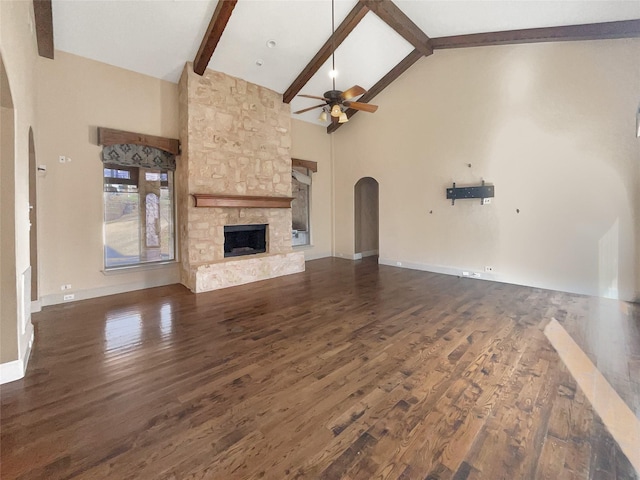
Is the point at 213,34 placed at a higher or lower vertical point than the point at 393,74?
lower

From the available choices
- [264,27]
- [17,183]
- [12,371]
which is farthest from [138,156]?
[12,371]

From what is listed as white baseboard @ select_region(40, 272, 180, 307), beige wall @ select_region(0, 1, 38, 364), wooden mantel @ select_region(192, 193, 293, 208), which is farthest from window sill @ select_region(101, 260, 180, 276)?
beige wall @ select_region(0, 1, 38, 364)

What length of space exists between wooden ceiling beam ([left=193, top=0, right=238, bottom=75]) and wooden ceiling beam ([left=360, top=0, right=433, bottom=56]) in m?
2.21

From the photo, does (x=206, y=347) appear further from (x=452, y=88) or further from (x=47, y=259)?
(x=452, y=88)

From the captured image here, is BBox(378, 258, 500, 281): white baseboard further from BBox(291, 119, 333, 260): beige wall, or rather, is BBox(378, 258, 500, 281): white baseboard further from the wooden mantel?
the wooden mantel

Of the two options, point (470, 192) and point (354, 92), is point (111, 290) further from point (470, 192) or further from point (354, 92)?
point (470, 192)

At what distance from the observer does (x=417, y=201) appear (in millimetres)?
6801

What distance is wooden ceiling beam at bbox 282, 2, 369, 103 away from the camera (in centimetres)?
499

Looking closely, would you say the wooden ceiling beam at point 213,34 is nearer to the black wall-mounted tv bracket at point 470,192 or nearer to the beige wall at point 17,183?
the beige wall at point 17,183

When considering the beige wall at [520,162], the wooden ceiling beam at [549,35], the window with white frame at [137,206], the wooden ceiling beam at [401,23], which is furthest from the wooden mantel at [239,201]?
the wooden ceiling beam at [549,35]

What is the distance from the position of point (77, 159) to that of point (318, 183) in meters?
5.29

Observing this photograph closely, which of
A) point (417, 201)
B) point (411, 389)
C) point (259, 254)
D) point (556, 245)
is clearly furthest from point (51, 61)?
point (556, 245)

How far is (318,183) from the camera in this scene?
831 cm

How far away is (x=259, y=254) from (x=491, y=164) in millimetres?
5001
